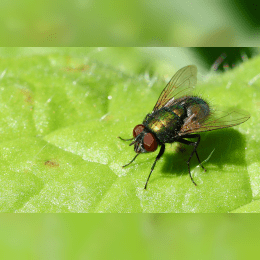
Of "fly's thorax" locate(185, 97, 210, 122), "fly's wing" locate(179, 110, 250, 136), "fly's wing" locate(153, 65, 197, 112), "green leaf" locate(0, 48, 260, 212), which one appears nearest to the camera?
"green leaf" locate(0, 48, 260, 212)

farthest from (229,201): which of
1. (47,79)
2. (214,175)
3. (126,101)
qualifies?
(47,79)

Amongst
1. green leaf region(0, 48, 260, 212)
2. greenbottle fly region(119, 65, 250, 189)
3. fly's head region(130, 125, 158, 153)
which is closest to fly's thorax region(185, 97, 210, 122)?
greenbottle fly region(119, 65, 250, 189)

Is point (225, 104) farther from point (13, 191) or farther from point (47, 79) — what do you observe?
point (13, 191)

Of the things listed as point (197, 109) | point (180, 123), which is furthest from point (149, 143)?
point (197, 109)

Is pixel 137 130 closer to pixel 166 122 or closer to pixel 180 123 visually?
pixel 166 122

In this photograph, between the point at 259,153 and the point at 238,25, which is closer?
the point at 259,153

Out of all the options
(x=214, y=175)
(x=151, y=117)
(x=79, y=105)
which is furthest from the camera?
(x=79, y=105)

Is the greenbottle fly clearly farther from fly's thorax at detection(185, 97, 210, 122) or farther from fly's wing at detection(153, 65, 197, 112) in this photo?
fly's wing at detection(153, 65, 197, 112)
